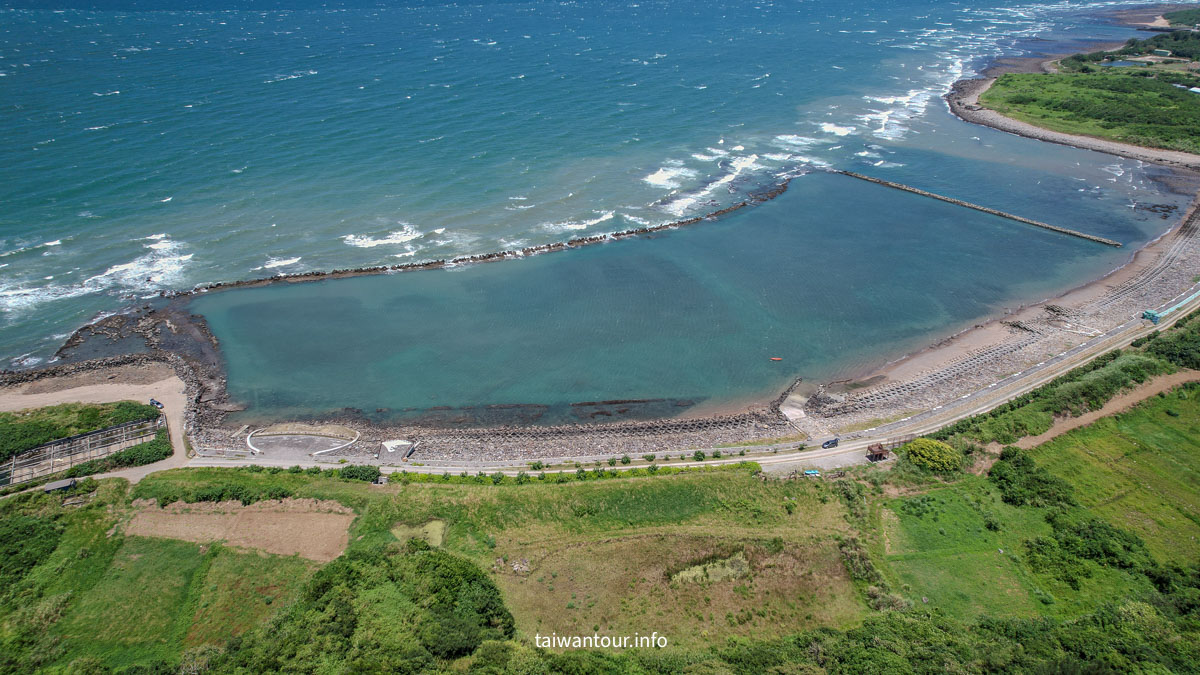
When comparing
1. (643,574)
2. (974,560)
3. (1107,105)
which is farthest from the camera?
(1107,105)

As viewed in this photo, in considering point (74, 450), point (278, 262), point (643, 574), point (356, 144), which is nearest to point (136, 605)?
point (74, 450)

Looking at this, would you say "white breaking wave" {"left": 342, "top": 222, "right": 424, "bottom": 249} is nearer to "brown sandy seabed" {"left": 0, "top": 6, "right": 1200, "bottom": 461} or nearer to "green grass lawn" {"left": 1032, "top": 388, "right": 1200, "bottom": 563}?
"brown sandy seabed" {"left": 0, "top": 6, "right": 1200, "bottom": 461}

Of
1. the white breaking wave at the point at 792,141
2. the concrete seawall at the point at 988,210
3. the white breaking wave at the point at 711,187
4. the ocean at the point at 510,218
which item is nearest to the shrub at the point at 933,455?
the ocean at the point at 510,218

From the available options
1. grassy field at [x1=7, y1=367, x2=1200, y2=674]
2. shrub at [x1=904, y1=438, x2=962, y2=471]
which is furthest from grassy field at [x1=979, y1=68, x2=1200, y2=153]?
shrub at [x1=904, y1=438, x2=962, y2=471]

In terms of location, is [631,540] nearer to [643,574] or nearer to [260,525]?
[643,574]

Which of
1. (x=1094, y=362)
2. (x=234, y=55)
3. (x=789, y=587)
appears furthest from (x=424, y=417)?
(x=234, y=55)

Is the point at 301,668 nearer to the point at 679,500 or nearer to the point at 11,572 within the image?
the point at 11,572
